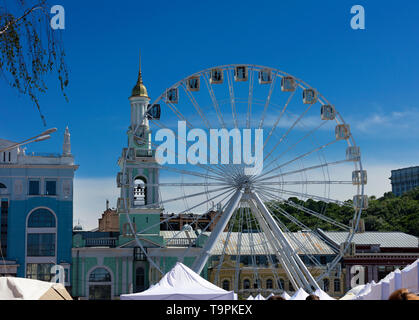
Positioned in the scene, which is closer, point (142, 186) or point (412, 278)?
point (412, 278)

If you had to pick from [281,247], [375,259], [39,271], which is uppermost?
[281,247]

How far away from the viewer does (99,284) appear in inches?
2906

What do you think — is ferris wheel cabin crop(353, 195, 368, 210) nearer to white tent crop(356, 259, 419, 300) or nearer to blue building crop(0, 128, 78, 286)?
white tent crop(356, 259, 419, 300)

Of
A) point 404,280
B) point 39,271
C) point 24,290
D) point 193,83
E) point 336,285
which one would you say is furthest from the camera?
point 336,285

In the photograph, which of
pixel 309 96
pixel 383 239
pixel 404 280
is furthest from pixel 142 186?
pixel 404 280

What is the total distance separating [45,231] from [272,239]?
95.8 feet

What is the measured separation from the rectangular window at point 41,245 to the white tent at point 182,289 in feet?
150

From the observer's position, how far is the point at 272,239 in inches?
2021

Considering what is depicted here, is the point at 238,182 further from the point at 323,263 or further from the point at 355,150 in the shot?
the point at 323,263

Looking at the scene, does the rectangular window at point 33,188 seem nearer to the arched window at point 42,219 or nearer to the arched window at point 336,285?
the arched window at point 42,219

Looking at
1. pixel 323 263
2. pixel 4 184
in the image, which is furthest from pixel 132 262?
pixel 323 263

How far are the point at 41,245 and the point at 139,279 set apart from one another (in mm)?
9489

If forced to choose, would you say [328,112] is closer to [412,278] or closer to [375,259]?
[412,278]

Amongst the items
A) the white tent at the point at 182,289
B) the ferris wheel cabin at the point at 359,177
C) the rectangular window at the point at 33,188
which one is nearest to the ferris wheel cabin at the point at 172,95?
the ferris wheel cabin at the point at 359,177
